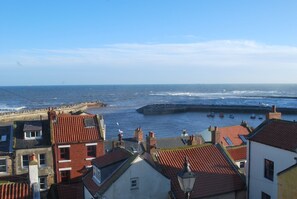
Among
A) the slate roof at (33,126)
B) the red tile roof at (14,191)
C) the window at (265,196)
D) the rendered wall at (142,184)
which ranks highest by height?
the slate roof at (33,126)

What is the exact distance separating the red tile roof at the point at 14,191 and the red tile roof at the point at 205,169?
1073 cm

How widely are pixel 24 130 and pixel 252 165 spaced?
23.1 meters

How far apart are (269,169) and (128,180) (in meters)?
10.3

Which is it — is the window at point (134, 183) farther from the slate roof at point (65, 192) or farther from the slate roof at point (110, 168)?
the slate roof at point (65, 192)

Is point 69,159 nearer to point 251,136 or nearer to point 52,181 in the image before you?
point 52,181

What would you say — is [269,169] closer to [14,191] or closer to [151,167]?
[151,167]

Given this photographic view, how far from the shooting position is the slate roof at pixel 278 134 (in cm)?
2303

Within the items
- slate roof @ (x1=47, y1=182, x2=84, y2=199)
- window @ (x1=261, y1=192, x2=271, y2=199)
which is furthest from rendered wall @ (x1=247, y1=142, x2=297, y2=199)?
slate roof @ (x1=47, y1=182, x2=84, y2=199)

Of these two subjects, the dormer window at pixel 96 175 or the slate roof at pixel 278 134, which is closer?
the slate roof at pixel 278 134

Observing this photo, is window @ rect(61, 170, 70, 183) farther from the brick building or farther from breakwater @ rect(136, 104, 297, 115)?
breakwater @ rect(136, 104, 297, 115)

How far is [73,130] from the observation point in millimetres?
37406

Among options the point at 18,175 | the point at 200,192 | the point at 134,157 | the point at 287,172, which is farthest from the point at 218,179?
the point at 18,175

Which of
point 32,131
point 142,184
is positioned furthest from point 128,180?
point 32,131

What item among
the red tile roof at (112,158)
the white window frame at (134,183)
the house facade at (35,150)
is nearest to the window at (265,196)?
the white window frame at (134,183)
